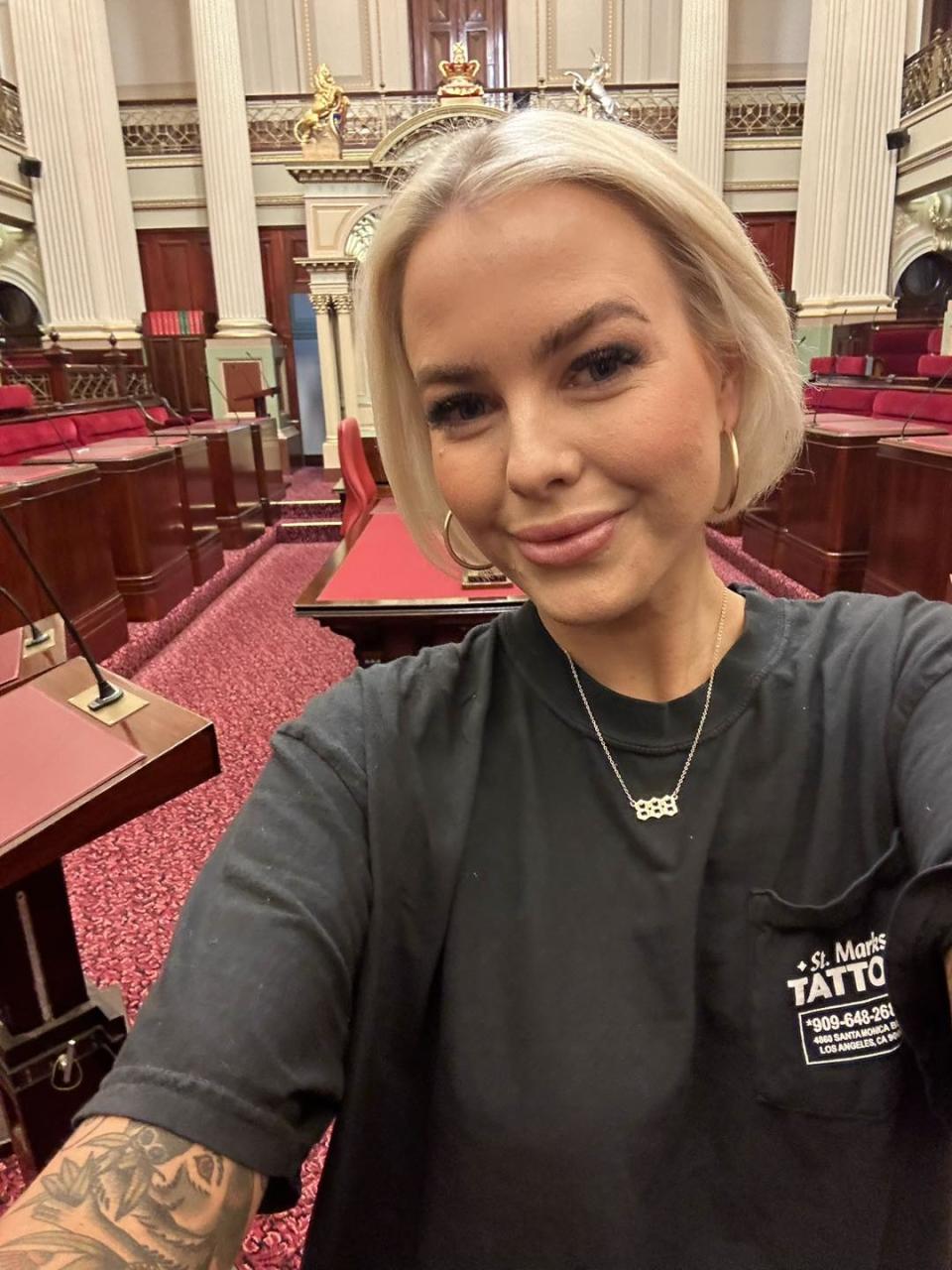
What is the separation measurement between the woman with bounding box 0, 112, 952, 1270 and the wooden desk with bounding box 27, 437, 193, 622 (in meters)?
3.45

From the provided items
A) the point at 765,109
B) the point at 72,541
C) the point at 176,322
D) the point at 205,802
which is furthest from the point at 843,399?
the point at 176,322

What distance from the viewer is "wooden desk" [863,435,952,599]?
309 centimetres

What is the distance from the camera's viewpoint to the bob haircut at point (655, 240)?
2.14 feet

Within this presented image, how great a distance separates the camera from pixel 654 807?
2.29ft

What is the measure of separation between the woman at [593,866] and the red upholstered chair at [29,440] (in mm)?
4629

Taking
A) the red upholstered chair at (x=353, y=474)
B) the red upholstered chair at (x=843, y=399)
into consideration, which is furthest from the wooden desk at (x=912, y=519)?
the red upholstered chair at (x=843, y=399)

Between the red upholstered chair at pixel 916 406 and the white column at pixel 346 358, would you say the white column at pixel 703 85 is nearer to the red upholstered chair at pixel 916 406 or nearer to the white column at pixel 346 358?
the white column at pixel 346 358

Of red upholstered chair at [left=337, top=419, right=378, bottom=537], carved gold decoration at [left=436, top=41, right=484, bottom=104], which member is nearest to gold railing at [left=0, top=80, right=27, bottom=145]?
carved gold decoration at [left=436, top=41, right=484, bottom=104]

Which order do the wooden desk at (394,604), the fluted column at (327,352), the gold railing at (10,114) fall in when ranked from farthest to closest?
the gold railing at (10,114), the fluted column at (327,352), the wooden desk at (394,604)

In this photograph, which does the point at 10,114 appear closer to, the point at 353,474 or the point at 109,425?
the point at 109,425

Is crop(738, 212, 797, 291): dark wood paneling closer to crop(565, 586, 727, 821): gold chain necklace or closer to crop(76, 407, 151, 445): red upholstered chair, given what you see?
crop(76, 407, 151, 445): red upholstered chair

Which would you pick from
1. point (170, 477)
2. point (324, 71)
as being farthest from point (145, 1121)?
point (324, 71)

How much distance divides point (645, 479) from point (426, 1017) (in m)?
0.47

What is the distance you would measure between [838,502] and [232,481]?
3.73 m
